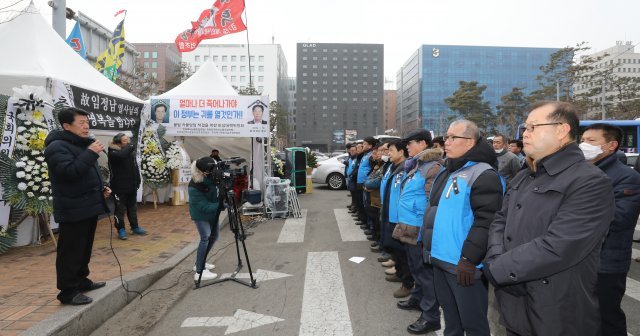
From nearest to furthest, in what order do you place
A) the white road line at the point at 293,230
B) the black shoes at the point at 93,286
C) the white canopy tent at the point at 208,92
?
1. the black shoes at the point at 93,286
2. the white road line at the point at 293,230
3. the white canopy tent at the point at 208,92

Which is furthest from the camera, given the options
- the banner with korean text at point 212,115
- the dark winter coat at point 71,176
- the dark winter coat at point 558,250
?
the banner with korean text at point 212,115

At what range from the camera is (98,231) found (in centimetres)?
738

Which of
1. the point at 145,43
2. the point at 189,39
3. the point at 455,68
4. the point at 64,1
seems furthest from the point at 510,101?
the point at 145,43

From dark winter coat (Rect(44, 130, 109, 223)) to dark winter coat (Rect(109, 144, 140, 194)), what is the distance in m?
3.22

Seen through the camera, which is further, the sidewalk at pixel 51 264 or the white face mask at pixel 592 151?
the sidewalk at pixel 51 264

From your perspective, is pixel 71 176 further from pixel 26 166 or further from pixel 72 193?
pixel 26 166

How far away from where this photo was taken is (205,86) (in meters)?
11.2

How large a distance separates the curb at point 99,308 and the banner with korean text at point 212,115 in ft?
17.0

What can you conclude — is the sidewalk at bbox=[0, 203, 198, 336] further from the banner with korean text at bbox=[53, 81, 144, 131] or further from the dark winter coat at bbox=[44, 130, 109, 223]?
the banner with korean text at bbox=[53, 81, 144, 131]

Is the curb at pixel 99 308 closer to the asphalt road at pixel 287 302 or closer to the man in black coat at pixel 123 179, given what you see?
the asphalt road at pixel 287 302

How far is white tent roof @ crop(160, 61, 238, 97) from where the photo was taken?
1088cm

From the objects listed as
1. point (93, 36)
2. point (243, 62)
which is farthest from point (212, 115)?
point (243, 62)

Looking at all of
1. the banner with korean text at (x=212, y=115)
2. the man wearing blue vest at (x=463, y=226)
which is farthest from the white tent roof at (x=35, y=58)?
the man wearing blue vest at (x=463, y=226)

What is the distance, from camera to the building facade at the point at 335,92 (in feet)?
383
